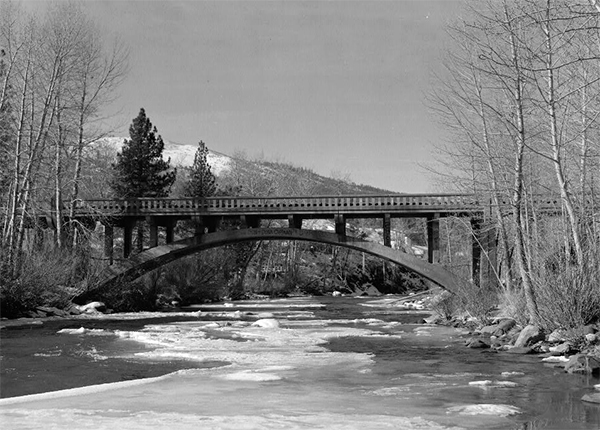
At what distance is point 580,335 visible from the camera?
1422cm

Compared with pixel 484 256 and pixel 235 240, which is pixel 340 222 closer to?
pixel 235 240

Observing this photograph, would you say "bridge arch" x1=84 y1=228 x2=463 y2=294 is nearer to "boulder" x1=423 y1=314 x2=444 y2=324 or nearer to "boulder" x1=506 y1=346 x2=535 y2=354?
"boulder" x1=423 y1=314 x2=444 y2=324

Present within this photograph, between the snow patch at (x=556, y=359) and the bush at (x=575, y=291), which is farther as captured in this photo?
→ the bush at (x=575, y=291)

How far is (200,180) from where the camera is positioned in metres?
58.9

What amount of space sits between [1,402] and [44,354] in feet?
20.7

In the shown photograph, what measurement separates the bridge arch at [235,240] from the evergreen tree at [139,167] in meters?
16.0

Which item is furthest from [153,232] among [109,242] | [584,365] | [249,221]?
[584,365]

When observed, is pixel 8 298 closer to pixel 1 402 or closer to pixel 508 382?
pixel 1 402

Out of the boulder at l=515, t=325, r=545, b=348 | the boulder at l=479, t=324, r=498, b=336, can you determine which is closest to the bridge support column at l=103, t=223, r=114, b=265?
the boulder at l=479, t=324, r=498, b=336

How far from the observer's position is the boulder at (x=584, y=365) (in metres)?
11.7

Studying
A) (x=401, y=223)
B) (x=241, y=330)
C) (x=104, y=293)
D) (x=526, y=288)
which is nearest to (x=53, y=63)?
(x=104, y=293)

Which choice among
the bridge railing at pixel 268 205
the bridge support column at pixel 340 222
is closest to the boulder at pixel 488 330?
the bridge railing at pixel 268 205

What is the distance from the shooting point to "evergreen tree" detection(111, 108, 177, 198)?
53.0m

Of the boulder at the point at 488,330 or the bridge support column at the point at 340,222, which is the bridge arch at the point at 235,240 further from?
the boulder at the point at 488,330
